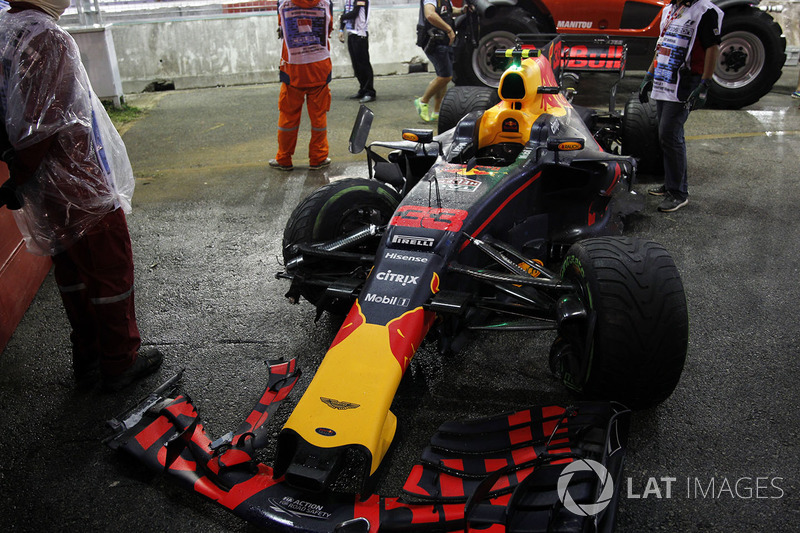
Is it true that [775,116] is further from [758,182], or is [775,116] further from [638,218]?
[638,218]

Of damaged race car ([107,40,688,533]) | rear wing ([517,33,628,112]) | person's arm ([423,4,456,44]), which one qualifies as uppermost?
person's arm ([423,4,456,44])

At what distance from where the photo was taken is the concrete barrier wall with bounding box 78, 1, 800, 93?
1124 cm

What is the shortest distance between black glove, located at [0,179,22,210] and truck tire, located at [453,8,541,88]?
7.18 meters

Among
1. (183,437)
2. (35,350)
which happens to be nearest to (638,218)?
(183,437)

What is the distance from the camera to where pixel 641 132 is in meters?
6.03

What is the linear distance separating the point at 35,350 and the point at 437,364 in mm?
2433

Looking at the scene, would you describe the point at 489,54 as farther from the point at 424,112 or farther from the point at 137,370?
the point at 137,370

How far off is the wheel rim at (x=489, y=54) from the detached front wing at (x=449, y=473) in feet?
24.0

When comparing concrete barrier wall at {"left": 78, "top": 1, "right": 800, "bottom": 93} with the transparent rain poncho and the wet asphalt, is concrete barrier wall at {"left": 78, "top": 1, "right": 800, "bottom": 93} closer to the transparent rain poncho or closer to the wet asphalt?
the wet asphalt

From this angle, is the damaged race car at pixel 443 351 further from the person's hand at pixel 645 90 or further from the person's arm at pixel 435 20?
the person's arm at pixel 435 20

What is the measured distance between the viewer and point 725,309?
401cm

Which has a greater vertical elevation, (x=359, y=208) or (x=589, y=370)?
(x=359, y=208)

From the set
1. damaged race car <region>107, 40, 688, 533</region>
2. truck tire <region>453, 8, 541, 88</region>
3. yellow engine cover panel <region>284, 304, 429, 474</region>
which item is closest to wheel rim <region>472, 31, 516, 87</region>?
truck tire <region>453, 8, 541, 88</region>

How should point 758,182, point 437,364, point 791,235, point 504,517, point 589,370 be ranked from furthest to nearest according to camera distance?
point 758,182
point 791,235
point 437,364
point 589,370
point 504,517
